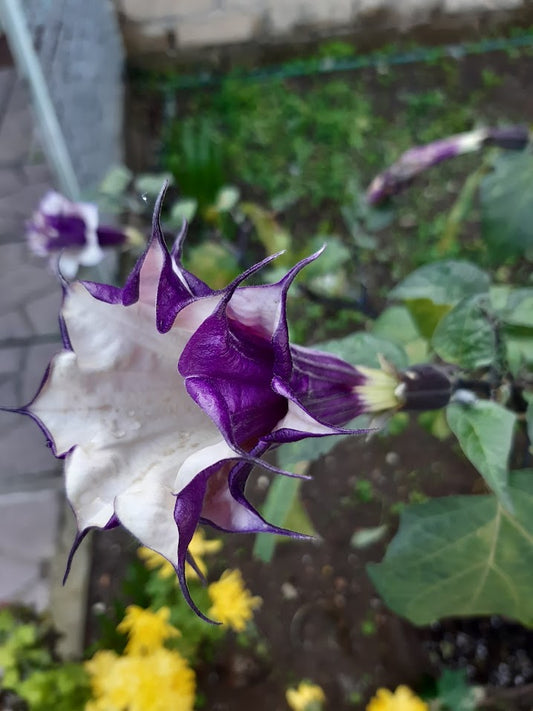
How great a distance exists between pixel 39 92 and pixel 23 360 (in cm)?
67

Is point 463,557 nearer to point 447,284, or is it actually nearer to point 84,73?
point 447,284

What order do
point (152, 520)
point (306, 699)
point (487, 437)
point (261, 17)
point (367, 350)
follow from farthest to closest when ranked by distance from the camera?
point (261, 17), point (306, 699), point (367, 350), point (487, 437), point (152, 520)

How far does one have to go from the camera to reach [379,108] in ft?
7.00

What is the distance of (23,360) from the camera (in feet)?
5.97

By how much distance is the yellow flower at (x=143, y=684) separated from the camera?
3.27ft

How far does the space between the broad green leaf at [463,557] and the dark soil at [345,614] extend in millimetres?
468

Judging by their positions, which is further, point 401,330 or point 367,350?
point 401,330

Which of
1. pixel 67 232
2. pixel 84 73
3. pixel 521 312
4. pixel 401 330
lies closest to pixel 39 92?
pixel 84 73

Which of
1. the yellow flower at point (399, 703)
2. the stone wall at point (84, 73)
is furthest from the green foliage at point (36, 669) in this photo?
the stone wall at point (84, 73)

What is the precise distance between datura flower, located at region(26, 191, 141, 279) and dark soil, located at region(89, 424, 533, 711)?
1.97 feet

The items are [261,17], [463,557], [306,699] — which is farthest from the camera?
[261,17]

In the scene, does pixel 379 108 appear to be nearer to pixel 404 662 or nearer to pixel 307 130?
pixel 307 130

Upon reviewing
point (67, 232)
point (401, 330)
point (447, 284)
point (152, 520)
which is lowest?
point (401, 330)

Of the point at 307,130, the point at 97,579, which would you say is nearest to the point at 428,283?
the point at 97,579
